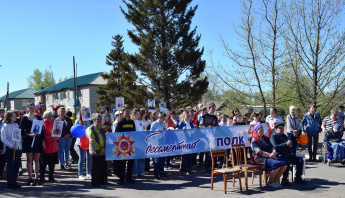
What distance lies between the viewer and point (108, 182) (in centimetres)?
964

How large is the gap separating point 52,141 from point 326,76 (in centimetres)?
1279

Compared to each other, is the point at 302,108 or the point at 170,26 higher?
the point at 170,26

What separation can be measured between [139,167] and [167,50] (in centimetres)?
2311

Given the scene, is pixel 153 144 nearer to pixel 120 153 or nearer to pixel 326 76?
pixel 120 153

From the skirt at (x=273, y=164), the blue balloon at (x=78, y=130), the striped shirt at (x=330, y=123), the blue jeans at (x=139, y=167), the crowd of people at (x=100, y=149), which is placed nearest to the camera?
the skirt at (x=273, y=164)

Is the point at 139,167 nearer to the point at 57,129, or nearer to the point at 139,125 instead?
the point at 139,125

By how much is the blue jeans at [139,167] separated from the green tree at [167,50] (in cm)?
2222

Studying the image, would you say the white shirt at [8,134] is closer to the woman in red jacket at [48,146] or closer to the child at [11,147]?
the child at [11,147]

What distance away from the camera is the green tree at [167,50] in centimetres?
3328

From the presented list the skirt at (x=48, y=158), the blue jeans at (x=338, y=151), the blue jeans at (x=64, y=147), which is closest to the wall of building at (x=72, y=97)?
the blue jeans at (x=64, y=147)

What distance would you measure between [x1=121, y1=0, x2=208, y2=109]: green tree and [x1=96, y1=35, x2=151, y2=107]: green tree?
1.24 meters

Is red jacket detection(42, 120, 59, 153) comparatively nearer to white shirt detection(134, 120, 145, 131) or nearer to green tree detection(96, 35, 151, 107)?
white shirt detection(134, 120, 145, 131)

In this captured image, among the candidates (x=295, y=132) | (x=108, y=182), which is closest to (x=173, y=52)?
(x=295, y=132)

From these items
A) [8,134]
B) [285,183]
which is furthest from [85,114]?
[285,183]
